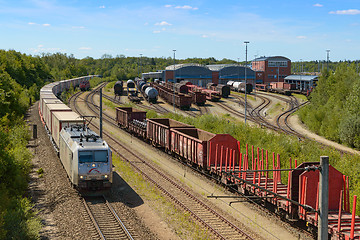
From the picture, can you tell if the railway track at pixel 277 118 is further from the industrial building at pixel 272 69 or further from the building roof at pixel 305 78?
the industrial building at pixel 272 69

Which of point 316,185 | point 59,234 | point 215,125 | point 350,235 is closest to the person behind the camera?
point 350,235

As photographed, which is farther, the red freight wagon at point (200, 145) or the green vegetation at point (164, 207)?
the red freight wagon at point (200, 145)

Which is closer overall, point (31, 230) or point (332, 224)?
point (332, 224)

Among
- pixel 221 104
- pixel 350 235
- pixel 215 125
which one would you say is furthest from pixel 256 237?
pixel 221 104

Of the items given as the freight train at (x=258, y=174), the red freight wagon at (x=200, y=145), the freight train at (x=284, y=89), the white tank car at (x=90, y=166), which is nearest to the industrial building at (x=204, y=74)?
the freight train at (x=284, y=89)

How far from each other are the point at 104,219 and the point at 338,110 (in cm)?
3899

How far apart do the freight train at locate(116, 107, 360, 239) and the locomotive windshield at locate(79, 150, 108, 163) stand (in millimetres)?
6348

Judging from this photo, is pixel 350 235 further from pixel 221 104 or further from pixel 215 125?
pixel 221 104

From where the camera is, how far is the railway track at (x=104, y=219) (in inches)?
617

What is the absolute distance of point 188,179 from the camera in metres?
24.5

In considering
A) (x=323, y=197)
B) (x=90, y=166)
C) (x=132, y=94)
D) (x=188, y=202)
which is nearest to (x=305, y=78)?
(x=132, y=94)

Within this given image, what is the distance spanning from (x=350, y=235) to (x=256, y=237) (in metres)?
4.14

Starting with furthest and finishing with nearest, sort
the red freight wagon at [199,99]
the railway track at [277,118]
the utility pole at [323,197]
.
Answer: the red freight wagon at [199,99] < the railway track at [277,118] < the utility pole at [323,197]

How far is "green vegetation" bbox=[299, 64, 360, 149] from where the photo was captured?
127ft
